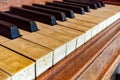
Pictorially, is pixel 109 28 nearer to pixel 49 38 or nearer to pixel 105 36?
pixel 105 36

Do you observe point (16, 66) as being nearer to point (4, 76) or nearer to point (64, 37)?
point (4, 76)

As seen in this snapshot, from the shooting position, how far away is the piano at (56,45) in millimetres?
521

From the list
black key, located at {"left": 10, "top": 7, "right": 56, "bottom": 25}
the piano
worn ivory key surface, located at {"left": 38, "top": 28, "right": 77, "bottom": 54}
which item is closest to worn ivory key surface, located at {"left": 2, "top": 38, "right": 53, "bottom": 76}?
the piano

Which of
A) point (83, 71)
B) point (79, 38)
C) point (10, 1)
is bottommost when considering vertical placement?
point (83, 71)

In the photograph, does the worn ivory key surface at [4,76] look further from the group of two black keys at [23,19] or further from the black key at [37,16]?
the black key at [37,16]

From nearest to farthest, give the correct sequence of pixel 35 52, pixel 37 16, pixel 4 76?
pixel 4 76 < pixel 35 52 < pixel 37 16


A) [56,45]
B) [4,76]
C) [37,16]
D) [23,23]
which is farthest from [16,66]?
[37,16]

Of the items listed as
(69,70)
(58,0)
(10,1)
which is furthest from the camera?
(58,0)

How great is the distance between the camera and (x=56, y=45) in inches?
24.3

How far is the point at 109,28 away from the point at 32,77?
68 centimetres

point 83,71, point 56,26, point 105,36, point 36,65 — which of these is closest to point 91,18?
point 105,36

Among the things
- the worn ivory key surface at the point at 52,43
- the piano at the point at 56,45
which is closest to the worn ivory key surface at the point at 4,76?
the piano at the point at 56,45

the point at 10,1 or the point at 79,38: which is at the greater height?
the point at 10,1

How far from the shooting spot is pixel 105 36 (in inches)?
37.9
